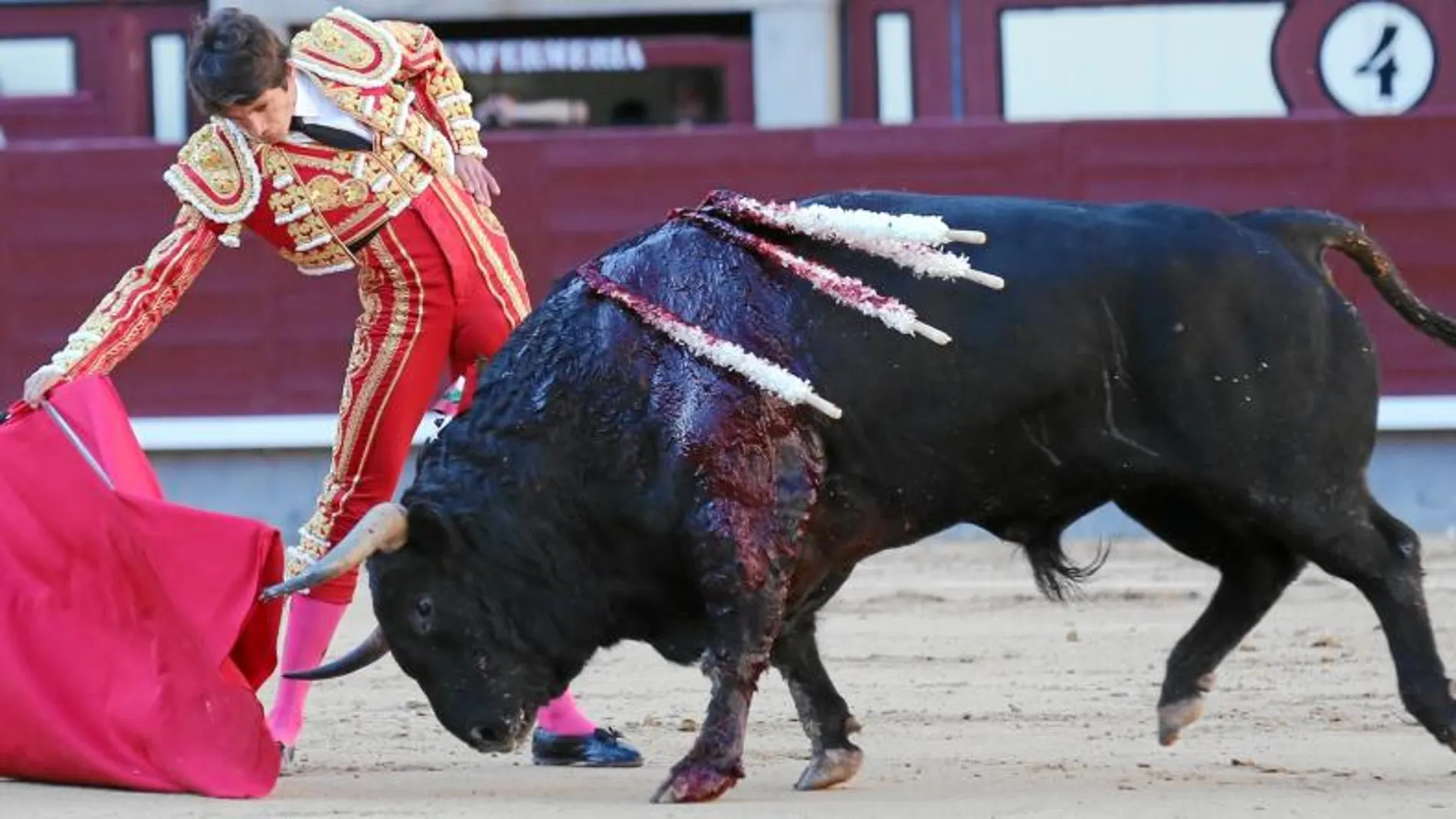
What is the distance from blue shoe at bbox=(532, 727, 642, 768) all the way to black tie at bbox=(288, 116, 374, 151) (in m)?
0.99

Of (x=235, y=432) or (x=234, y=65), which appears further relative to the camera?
(x=235, y=432)

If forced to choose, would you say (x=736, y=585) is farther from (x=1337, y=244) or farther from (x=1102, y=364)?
(x=1337, y=244)

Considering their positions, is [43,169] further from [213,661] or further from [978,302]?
[978,302]

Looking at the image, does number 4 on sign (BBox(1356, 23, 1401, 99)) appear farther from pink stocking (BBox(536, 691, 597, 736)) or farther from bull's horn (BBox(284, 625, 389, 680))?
bull's horn (BBox(284, 625, 389, 680))

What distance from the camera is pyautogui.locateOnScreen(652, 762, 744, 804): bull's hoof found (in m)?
3.79

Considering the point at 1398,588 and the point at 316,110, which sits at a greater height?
the point at 316,110

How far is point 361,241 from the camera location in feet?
14.0

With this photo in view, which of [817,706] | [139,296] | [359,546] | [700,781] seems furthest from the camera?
[139,296]

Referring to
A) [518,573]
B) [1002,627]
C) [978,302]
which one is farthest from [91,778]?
→ [1002,627]

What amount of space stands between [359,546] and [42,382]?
2.29 ft

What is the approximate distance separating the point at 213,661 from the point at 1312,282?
170 cm

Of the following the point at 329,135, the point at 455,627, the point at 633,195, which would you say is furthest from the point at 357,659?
the point at 633,195

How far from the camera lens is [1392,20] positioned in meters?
9.88

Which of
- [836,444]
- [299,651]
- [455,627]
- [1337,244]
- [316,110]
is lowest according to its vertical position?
[299,651]
